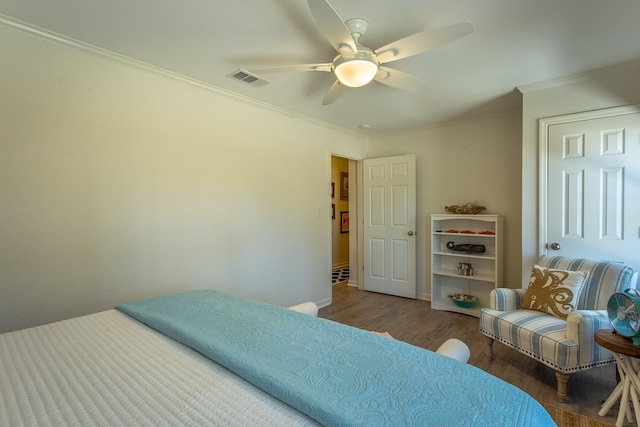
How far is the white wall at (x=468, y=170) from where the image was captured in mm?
3578

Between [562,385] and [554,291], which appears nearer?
[562,385]

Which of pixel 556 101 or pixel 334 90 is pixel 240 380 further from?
pixel 556 101

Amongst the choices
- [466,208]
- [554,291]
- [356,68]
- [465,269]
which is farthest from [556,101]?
[356,68]

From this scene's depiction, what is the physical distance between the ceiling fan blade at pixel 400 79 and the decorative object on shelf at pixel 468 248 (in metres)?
2.36

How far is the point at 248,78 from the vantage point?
8.62 ft

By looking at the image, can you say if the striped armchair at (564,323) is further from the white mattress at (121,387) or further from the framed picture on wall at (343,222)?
the framed picture on wall at (343,222)

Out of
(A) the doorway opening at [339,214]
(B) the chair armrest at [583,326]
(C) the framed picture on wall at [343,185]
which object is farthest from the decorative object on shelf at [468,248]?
(C) the framed picture on wall at [343,185]


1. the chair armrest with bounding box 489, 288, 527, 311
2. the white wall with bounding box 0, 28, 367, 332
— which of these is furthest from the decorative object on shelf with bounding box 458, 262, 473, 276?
the white wall with bounding box 0, 28, 367, 332

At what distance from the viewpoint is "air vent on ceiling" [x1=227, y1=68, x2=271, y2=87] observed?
8.21 ft

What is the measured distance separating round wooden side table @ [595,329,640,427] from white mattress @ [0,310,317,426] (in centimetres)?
186

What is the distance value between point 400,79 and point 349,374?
1805 mm

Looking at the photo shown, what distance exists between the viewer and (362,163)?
4703 mm

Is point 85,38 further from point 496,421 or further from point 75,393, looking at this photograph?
point 496,421

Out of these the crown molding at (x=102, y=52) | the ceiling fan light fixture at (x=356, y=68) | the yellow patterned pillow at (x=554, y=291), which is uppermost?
the crown molding at (x=102, y=52)
